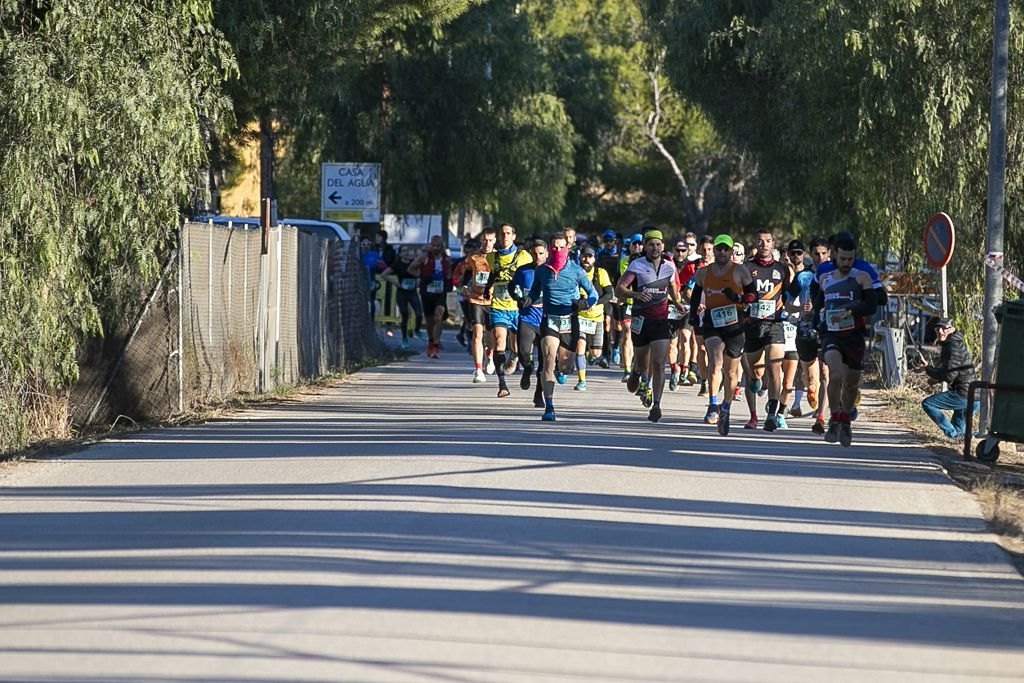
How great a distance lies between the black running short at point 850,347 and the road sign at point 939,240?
5.96ft

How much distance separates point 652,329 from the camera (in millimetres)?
17156

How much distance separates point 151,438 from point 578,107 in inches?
Answer: 1661

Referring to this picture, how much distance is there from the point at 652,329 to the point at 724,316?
977 mm

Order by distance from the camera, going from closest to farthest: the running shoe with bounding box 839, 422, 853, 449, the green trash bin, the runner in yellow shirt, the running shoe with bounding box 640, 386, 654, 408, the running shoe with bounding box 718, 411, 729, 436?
the green trash bin → the running shoe with bounding box 839, 422, 853, 449 → the running shoe with bounding box 718, 411, 729, 436 → the running shoe with bounding box 640, 386, 654, 408 → the runner in yellow shirt

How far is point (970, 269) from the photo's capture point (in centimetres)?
2092

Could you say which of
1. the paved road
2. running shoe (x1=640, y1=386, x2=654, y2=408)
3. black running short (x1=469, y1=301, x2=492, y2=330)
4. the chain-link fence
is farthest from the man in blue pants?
the chain-link fence

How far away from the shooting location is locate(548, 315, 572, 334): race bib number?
17.4 m

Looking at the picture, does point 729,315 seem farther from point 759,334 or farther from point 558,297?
point 558,297

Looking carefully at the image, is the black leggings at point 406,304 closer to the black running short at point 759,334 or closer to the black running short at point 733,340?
the black running short at point 759,334

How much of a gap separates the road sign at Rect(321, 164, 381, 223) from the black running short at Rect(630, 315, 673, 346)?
39.1ft

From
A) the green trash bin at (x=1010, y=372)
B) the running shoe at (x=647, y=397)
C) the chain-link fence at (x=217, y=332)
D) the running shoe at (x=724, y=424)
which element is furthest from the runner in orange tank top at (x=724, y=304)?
the chain-link fence at (x=217, y=332)

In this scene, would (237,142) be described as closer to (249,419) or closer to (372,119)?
(372,119)

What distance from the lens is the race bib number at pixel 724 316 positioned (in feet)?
53.8

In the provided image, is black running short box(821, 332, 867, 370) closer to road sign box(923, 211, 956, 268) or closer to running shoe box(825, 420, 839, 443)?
running shoe box(825, 420, 839, 443)
